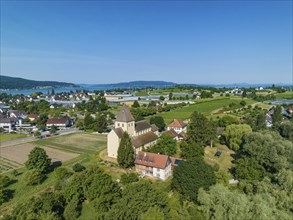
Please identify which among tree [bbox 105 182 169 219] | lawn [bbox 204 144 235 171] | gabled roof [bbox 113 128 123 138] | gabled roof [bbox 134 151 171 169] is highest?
gabled roof [bbox 113 128 123 138]

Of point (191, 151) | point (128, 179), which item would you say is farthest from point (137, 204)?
point (191, 151)

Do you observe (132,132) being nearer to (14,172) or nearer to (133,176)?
(133,176)

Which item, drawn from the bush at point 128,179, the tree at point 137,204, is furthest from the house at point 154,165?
the tree at point 137,204

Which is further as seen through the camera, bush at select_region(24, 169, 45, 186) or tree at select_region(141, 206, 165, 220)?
bush at select_region(24, 169, 45, 186)

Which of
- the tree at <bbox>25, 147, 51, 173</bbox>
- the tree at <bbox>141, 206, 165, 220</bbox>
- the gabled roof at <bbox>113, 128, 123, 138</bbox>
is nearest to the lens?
the tree at <bbox>141, 206, 165, 220</bbox>

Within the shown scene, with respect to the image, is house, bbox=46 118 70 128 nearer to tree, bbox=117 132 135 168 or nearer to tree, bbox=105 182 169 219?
tree, bbox=117 132 135 168

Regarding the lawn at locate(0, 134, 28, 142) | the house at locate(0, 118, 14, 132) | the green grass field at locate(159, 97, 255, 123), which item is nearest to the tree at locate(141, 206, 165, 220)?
the lawn at locate(0, 134, 28, 142)

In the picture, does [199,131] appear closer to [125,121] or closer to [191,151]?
[191,151]
